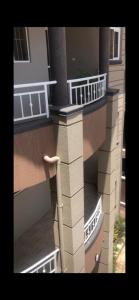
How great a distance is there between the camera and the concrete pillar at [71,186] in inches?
164

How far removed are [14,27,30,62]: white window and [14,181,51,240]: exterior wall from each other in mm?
3776

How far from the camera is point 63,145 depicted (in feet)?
13.9

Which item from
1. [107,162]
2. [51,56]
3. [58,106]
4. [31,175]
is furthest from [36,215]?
[51,56]

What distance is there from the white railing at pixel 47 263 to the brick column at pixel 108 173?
10.5 ft

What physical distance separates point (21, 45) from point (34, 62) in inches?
21.8

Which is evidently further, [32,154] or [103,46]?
[103,46]

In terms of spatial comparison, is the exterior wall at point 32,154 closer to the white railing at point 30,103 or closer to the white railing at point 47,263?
the white railing at point 30,103

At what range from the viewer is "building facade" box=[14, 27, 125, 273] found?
4.00 meters

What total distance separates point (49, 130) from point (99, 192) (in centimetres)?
456

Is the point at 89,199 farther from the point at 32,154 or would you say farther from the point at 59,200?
the point at 32,154

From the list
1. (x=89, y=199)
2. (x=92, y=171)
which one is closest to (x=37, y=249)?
(x=89, y=199)

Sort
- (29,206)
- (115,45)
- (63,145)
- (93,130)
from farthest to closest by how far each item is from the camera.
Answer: (115,45) → (29,206) → (93,130) → (63,145)

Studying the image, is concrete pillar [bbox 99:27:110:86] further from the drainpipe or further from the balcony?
the balcony

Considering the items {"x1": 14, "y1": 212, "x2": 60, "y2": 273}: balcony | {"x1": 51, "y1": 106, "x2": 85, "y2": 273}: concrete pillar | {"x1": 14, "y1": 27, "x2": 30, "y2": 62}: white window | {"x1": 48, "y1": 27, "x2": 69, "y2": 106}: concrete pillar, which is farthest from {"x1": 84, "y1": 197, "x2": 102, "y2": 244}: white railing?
{"x1": 14, "y1": 27, "x2": 30, "y2": 62}: white window
